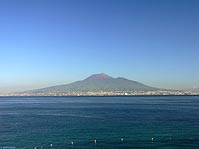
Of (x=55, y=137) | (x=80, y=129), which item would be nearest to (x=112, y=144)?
(x=55, y=137)

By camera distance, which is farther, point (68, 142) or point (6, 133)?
point (6, 133)

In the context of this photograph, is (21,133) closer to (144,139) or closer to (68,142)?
(68,142)

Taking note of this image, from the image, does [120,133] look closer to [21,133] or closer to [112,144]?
[112,144]

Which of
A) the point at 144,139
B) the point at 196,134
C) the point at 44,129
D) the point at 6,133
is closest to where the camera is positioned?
the point at 144,139

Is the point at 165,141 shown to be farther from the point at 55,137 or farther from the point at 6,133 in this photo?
the point at 6,133

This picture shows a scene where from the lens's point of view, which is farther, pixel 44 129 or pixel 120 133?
pixel 44 129

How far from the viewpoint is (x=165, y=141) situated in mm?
72438

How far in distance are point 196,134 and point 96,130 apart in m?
25.8

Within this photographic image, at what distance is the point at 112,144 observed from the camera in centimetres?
7000

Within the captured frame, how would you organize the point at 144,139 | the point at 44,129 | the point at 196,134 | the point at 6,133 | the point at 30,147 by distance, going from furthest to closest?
the point at 44,129, the point at 6,133, the point at 196,134, the point at 144,139, the point at 30,147

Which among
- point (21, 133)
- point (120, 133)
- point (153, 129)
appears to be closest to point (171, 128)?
point (153, 129)

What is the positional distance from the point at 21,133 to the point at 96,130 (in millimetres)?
19701

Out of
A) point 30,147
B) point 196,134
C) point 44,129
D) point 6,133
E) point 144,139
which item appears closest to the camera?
point 30,147

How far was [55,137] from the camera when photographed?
79.4 metres
